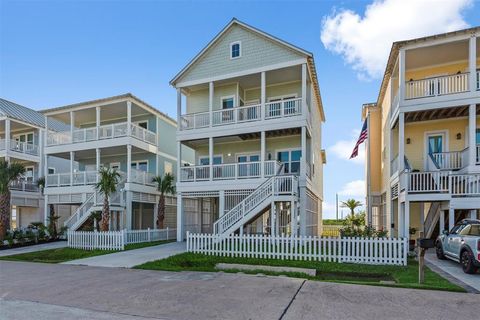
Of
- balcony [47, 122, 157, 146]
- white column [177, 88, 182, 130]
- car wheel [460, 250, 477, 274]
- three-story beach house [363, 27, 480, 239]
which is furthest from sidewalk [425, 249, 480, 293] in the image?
balcony [47, 122, 157, 146]

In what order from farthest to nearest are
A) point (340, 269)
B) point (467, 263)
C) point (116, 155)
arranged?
point (116, 155)
point (340, 269)
point (467, 263)

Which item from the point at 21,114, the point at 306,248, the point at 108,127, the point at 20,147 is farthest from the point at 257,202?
the point at 21,114

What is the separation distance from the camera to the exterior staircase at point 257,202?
50.4ft

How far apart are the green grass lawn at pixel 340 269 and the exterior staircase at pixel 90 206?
9.92 meters

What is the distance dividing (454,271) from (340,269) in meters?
3.54

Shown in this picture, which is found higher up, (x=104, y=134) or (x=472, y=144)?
(x=104, y=134)

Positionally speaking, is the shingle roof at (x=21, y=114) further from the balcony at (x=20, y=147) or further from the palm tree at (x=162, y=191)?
the palm tree at (x=162, y=191)

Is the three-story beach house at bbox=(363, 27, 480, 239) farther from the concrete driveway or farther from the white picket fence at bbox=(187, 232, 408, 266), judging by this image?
the concrete driveway

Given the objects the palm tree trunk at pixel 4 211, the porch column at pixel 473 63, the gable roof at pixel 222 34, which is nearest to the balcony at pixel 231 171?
the gable roof at pixel 222 34

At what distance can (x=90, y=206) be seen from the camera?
70.8 ft

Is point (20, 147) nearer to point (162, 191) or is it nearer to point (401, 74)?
point (162, 191)

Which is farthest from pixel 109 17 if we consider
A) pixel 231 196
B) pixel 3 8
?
pixel 231 196

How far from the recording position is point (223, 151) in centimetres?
2180

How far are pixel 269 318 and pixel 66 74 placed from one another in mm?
18132
